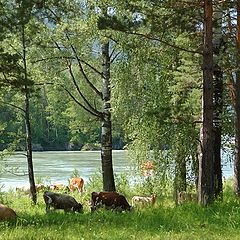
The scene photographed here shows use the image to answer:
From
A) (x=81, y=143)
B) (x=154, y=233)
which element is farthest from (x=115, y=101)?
(x=81, y=143)

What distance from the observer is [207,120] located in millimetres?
10352

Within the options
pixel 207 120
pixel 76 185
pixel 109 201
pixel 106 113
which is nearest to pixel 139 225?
pixel 207 120

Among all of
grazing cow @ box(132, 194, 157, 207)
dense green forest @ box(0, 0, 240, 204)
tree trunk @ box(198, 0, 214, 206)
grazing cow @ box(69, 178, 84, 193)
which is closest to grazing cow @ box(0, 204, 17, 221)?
dense green forest @ box(0, 0, 240, 204)

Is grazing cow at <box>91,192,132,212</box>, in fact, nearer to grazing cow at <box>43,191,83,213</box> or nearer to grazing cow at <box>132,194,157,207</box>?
grazing cow at <box>43,191,83,213</box>

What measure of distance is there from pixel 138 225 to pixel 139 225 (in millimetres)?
Result: 16

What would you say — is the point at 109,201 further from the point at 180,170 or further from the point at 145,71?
the point at 145,71

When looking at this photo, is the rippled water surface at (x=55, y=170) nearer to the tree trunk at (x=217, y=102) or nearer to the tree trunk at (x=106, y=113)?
the tree trunk at (x=106, y=113)

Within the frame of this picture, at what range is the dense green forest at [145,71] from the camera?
1088cm

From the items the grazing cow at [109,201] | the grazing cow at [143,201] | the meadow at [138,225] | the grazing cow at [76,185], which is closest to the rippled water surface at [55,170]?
the grazing cow at [76,185]

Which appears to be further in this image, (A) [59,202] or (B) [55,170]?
(B) [55,170]

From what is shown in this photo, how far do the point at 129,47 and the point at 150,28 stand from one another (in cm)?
110

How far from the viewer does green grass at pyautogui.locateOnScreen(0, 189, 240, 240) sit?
7629 millimetres

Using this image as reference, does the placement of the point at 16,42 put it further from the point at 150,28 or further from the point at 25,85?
the point at 150,28

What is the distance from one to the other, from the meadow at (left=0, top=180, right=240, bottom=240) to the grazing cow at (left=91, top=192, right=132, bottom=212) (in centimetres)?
58
